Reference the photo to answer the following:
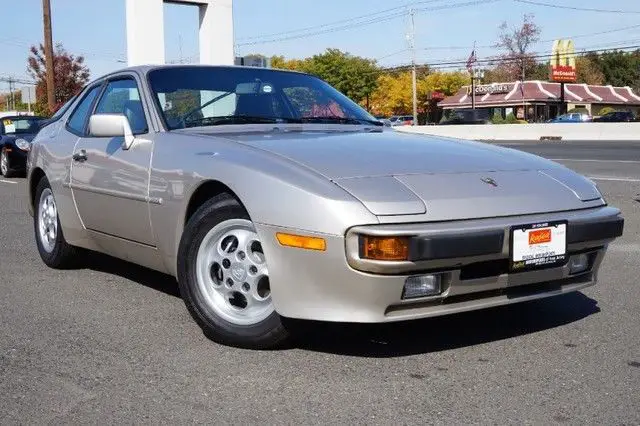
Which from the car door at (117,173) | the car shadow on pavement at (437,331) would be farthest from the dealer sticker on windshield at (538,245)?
the car door at (117,173)

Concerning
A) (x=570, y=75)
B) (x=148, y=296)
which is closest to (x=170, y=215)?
(x=148, y=296)

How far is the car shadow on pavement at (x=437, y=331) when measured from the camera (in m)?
3.74

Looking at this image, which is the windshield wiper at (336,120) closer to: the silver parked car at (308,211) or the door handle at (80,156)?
the silver parked car at (308,211)

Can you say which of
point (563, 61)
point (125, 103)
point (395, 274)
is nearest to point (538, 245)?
point (395, 274)

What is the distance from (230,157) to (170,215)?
0.55 meters

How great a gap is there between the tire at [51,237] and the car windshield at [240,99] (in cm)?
145

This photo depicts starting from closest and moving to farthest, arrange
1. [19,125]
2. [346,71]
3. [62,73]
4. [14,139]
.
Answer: [14,139] < [19,125] < [62,73] < [346,71]

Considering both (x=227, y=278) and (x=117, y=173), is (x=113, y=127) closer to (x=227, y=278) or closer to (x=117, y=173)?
(x=117, y=173)

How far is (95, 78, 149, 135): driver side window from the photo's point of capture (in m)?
4.67

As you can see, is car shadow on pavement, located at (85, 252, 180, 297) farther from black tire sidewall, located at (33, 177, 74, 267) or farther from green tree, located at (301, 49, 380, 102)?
green tree, located at (301, 49, 380, 102)

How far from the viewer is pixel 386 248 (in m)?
3.22

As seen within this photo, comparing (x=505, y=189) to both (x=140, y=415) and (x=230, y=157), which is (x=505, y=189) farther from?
(x=140, y=415)

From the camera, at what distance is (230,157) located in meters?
3.78

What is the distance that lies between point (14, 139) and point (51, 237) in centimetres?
1098
